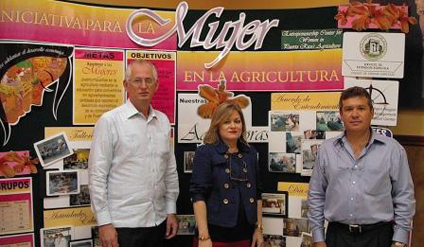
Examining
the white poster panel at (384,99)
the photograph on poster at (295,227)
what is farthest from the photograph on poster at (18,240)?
the white poster panel at (384,99)

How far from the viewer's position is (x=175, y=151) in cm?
259

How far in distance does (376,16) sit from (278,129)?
89cm

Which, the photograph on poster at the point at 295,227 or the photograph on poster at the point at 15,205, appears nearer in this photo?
the photograph on poster at the point at 15,205

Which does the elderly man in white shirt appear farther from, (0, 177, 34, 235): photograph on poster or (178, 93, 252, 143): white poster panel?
(0, 177, 34, 235): photograph on poster

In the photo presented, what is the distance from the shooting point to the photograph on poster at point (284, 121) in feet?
8.30

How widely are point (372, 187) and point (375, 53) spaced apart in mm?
907

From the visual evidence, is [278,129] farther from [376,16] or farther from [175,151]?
[376,16]

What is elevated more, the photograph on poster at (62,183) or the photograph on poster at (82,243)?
the photograph on poster at (62,183)

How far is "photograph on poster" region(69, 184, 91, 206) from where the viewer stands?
2.42 metres

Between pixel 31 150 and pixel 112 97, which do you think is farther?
pixel 112 97

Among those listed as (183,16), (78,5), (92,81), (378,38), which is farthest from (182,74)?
(378,38)

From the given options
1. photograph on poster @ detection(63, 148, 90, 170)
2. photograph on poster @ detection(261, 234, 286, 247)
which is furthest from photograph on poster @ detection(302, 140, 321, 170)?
photograph on poster @ detection(63, 148, 90, 170)

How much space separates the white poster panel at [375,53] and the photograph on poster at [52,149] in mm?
1766

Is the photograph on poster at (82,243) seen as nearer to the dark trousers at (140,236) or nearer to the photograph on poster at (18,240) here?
the photograph on poster at (18,240)
